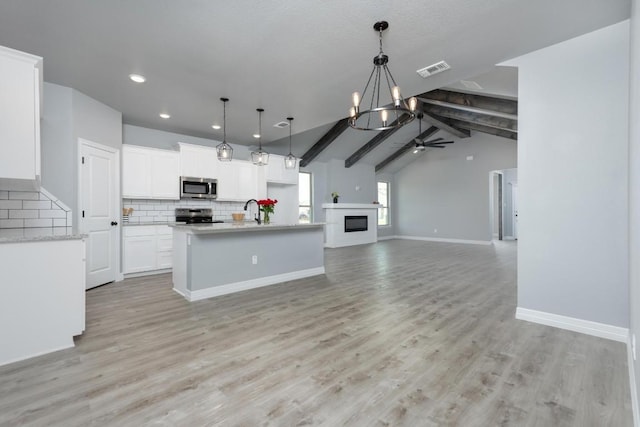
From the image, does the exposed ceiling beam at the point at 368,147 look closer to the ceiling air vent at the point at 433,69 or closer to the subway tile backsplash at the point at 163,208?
the subway tile backsplash at the point at 163,208

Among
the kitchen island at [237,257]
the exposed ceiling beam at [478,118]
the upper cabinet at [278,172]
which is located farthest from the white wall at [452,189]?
the kitchen island at [237,257]

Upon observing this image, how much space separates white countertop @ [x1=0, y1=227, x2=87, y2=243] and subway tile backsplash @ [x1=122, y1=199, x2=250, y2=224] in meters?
1.59

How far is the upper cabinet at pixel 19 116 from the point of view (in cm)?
199

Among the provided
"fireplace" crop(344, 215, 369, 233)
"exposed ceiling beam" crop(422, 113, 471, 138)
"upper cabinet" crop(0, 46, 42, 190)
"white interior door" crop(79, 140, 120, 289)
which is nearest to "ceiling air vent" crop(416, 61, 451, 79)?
"upper cabinet" crop(0, 46, 42, 190)

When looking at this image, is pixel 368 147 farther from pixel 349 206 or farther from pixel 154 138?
pixel 154 138

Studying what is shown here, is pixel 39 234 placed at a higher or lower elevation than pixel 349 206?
lower

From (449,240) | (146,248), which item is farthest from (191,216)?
(449,240)

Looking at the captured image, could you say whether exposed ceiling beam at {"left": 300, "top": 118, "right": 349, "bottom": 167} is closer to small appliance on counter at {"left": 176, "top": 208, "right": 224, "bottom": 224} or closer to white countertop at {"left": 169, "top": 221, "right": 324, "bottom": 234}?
small appliance on counter at {"left": 176, "top": 208, "right": 224, "bottom": 224}

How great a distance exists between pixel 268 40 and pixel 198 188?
3689mm

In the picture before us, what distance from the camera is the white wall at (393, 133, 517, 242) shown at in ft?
29.8

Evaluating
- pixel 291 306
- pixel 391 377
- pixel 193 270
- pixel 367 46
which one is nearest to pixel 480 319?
pixel 391 377

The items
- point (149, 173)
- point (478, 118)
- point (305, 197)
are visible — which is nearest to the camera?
point (149, 173)

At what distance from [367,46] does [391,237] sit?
9004 millimetres

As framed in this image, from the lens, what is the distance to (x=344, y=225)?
8.92 m
